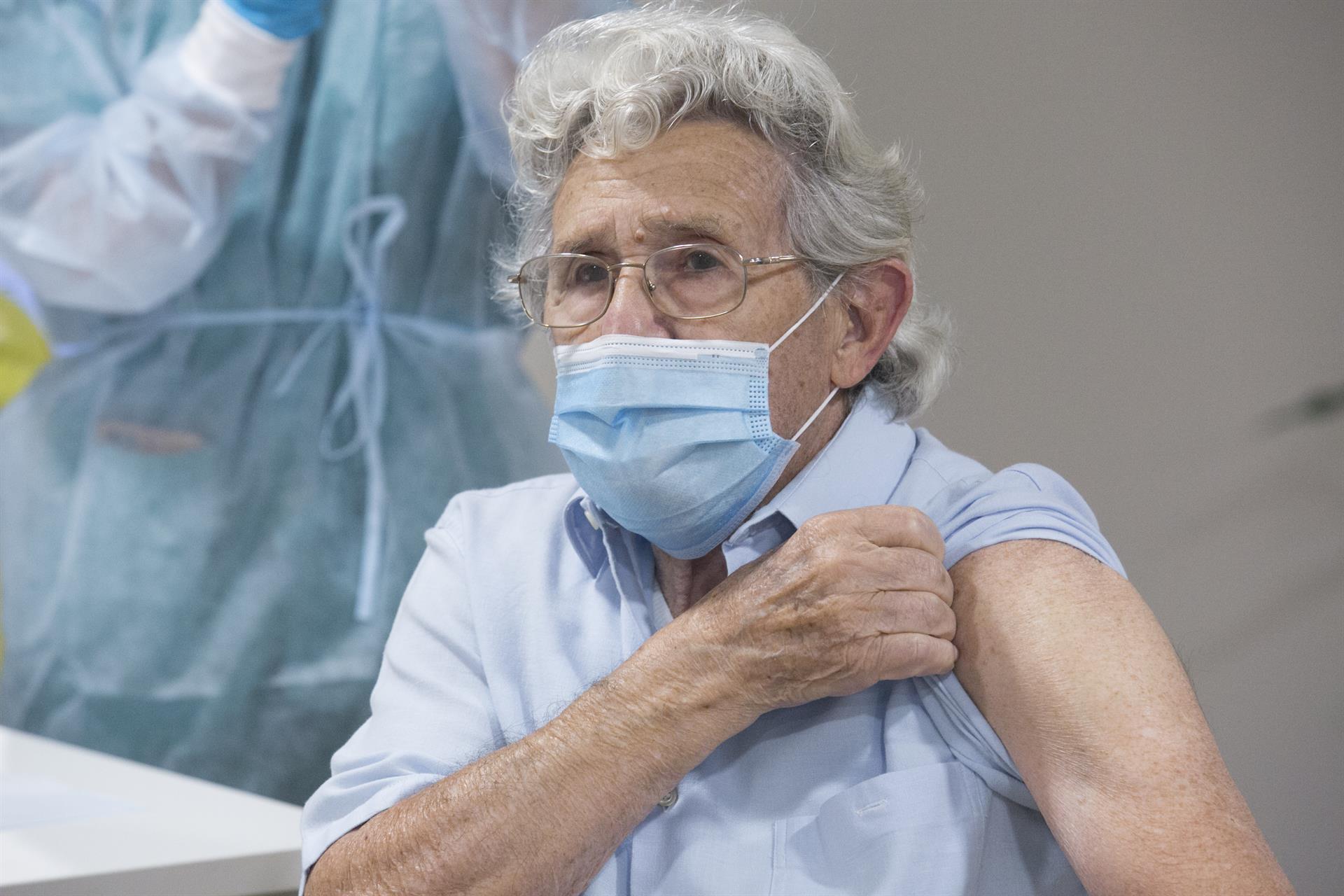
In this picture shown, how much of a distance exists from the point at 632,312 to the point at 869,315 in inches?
12.2

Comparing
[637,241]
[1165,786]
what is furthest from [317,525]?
[1165,786]

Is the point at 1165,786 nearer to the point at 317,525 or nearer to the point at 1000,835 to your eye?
the point at 1000,835

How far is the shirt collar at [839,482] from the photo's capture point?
1256 mm

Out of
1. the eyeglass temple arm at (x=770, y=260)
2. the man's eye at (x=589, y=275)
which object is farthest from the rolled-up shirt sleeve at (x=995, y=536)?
the man's eye at (x=589, y=275)

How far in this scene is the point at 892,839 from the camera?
42.6 inches

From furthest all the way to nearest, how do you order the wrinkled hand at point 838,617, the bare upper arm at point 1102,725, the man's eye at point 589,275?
the man's eye at point 589,275 < the wrinkled hand at point 838,617 < the bare upper arm at point 1102,725

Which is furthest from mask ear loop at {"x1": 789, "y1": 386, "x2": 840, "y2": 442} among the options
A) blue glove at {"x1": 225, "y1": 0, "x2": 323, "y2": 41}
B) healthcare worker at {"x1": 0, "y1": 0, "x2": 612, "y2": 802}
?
blue glove at {"x1": 225, "y1": 0, "x2": 323, "y2": 41}

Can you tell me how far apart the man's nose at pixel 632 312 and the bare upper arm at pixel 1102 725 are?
1.45 feet

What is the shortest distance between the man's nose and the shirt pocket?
0.53m

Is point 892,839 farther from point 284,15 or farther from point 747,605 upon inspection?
point 284,15

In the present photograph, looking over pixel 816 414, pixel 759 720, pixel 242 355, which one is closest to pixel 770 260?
pixel 816 414

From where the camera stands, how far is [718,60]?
128 centimetres

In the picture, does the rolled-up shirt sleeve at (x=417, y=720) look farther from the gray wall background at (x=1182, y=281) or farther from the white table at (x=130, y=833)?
the gray wall background at (x=1182, y=281)

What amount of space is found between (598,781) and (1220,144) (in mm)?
1751
